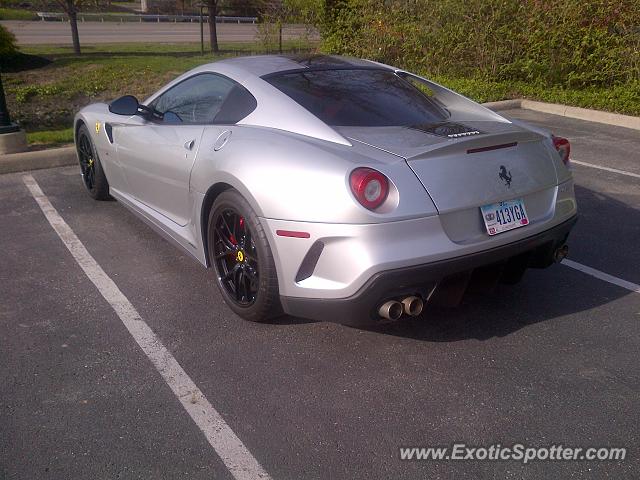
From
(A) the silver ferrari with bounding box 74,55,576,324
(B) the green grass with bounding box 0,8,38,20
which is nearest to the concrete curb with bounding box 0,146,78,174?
(A) the silver ferrari with bounding box 74,55,576,324

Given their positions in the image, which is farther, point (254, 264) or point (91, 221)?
point (91, 221)

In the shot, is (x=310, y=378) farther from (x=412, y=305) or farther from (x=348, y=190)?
(x=348, y=190)

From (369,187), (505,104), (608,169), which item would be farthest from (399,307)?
(505,104)

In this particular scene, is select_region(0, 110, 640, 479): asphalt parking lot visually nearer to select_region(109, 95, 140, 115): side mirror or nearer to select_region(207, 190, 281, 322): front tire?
select_region(207, 190, 281, 322): front tire

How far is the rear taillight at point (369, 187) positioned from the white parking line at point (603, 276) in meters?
2.10

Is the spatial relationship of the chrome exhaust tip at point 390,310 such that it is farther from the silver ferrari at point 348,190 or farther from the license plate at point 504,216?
the license plate at point 504,216

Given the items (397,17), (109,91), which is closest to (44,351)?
(109,91)

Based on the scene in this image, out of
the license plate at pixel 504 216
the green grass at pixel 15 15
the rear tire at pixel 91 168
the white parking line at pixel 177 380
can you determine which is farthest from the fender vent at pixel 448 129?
the green grass at pixel 15 15

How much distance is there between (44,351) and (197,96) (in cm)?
194

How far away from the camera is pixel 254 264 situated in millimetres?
3529

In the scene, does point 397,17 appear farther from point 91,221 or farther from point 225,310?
point 225,310

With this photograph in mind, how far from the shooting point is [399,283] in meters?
3.01

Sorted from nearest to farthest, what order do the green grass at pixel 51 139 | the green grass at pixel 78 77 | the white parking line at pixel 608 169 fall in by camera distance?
the white parking line at pixel 608 169 → the green grass at pixel 51 139 → the green grass at pixel 78 77

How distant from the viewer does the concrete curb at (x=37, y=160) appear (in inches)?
274
